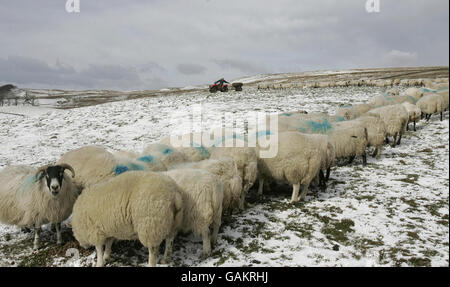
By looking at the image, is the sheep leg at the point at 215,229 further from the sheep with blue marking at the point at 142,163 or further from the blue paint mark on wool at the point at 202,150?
the blue paint mark on wool at the point at 202,150

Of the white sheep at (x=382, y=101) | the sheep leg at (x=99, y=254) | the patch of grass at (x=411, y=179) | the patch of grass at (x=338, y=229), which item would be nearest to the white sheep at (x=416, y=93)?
the white sheep at (x=382, y=101)

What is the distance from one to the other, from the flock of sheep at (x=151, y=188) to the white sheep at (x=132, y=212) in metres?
0.02

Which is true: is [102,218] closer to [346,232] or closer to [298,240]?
[298,240]

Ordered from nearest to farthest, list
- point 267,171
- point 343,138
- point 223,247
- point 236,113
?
1. point 223,247
2. point 267,171
3. point 343,138
4. point 236,113

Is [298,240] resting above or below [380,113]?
below

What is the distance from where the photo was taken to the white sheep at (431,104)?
1442 centimetres

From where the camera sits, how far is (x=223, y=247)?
5223 mm

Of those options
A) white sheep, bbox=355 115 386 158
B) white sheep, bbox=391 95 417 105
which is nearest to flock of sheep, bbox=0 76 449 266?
white sheep, bbox=355 115 386 158

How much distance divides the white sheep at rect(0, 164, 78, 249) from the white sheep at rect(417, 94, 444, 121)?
1692 cm

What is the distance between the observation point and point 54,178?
5.08 meters

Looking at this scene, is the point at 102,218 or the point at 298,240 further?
the point at 298,240
